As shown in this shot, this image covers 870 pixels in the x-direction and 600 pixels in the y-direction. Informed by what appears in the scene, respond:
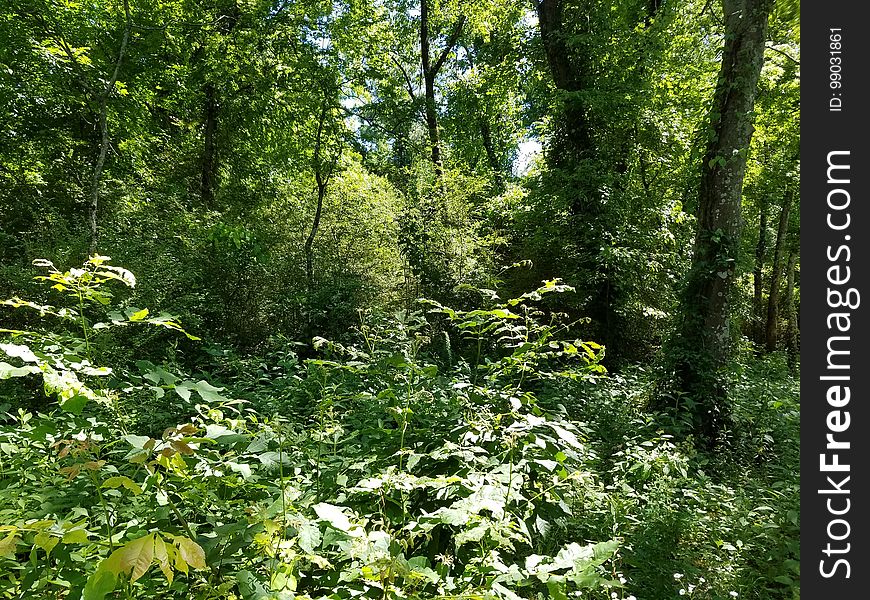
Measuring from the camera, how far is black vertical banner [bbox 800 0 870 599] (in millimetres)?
2145

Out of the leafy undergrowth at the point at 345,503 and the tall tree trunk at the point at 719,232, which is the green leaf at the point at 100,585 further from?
the tall tree trunk at the point at 719,232

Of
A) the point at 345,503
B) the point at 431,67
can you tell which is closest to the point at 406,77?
the point at 431,67

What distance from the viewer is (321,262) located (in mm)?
9203

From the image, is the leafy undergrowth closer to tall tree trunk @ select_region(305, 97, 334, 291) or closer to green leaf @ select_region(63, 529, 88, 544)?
green leaf @ select_region(63, 529, 88, 544)

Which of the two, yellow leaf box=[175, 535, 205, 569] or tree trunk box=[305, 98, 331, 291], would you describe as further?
tree trunk box=[305, 98, 331, 291]

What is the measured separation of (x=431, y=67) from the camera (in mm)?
13055

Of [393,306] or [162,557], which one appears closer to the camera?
[162,557]

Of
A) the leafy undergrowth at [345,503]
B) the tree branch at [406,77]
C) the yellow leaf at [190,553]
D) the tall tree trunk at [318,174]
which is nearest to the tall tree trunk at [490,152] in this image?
the tree branch at [406,77]

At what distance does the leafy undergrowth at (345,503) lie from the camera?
147 centimetres

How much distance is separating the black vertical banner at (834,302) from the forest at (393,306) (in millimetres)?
205

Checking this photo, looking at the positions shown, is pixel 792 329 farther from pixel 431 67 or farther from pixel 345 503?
pixel 345 503

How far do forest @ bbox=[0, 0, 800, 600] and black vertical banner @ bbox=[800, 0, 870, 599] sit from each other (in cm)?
20

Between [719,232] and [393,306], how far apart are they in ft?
19.2

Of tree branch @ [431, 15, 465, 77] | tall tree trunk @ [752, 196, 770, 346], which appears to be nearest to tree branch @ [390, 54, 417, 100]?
tree branch @ [431, 15, 465, 77]
